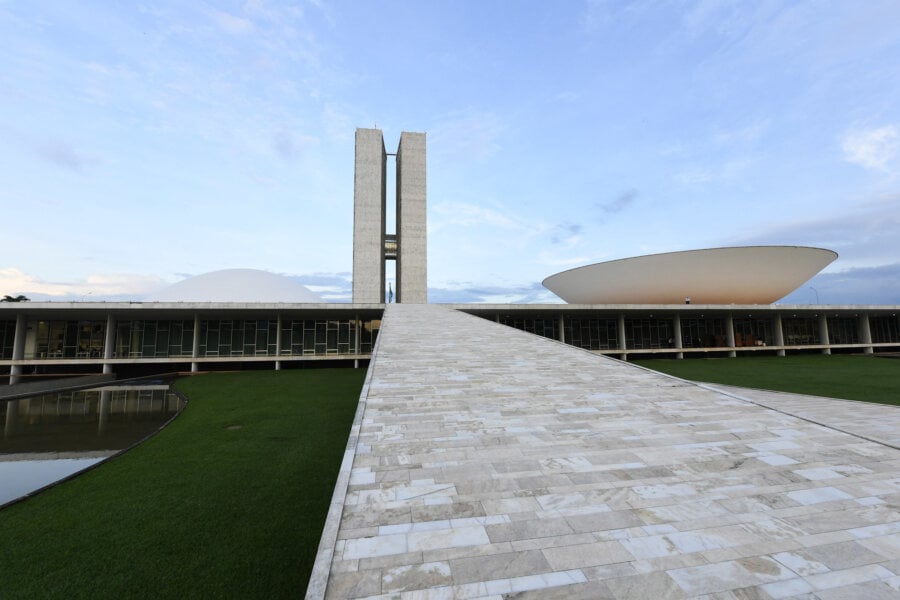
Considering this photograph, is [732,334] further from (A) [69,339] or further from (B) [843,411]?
(A) [69,339]

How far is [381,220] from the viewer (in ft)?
118

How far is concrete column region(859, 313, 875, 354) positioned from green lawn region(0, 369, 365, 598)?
3780 centimetres

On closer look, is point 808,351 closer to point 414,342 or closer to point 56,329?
point 414,342

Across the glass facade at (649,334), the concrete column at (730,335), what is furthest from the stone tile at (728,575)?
the concrete column at (730,335)


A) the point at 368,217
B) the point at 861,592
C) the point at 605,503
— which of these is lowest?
the point at 861,592

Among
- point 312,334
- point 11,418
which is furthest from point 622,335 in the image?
point 11,418

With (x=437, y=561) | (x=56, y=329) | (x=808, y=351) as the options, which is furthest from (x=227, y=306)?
(x=808, y=351)

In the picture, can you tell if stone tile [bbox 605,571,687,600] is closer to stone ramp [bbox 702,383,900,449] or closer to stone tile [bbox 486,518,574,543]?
stone tile [bbox 486,518,574,543]

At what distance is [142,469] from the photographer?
6859mm

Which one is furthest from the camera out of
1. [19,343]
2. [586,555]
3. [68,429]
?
[19,343]

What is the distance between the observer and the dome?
80.0 ft

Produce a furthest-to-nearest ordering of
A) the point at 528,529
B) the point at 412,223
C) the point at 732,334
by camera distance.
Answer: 1. the point at 412,223
2. the point at 732,334
3. the point at 528,529

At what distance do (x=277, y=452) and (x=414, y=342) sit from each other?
4487 millimetres

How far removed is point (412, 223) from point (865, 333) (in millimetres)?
34852
